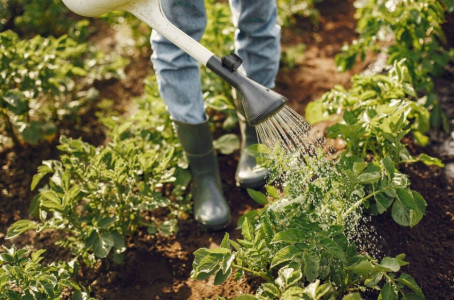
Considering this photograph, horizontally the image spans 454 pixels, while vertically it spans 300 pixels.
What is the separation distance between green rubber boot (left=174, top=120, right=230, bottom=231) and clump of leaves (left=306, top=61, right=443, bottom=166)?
45 centimetres

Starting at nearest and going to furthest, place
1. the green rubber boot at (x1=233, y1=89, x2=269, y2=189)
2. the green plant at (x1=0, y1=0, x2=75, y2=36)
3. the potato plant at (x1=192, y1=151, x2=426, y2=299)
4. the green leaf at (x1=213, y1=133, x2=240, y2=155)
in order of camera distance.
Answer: the potato plant at (x1=192, y1=151, x2=426, y2=299), the green rubber boot at (x1=233, y1=89, x2=269, y2=189), the green leaf at (x1=213, y1=133, x2=240, y2=155), the green plant at (x1=0, y1=0, x2=75, y2=36)

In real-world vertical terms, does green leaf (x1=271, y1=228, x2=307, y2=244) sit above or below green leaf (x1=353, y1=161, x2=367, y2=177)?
below

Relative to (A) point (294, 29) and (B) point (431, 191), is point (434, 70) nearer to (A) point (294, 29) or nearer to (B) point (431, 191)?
(B) point (431, 191)

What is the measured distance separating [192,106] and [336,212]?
0.68 meters

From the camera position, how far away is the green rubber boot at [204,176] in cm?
203

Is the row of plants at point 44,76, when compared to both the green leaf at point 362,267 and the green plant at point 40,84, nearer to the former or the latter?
the green plant at point 40,84

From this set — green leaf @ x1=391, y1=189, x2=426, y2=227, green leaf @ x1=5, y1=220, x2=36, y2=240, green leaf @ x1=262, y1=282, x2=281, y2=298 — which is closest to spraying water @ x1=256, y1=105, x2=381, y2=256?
green leaf @ x1=391, y1=189, x2=426, y2=227

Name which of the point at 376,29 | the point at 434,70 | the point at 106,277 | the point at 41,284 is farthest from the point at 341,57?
the point at 41,284

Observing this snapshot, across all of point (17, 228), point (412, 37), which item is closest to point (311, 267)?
point (17, 228)

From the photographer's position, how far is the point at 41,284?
155 cm

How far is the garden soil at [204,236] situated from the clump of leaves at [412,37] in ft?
0.69

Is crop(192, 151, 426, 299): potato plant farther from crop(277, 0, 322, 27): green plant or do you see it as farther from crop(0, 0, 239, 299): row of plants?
crop(277, 0, 322, 27): green plant

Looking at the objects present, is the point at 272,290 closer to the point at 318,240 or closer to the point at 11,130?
the point at 318,240

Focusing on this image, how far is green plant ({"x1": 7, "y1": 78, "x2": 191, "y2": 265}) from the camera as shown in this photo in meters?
1.83
